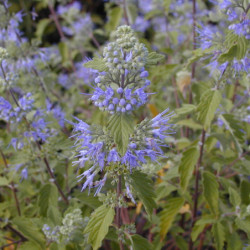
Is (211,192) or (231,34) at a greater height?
(231,34)

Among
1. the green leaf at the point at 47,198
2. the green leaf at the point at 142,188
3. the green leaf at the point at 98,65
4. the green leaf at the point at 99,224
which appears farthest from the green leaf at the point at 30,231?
the green leaf at the point at 98,65

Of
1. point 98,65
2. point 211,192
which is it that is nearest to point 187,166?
point 211,192

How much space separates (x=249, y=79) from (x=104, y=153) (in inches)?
59.7

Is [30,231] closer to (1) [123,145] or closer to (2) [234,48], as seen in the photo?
(1) [123,145]

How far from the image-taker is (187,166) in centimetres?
224

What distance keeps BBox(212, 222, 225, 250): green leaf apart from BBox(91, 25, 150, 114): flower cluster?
1.36 m

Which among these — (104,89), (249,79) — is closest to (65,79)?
(249,79)

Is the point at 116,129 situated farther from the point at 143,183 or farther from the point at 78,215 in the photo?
the point at 78,215

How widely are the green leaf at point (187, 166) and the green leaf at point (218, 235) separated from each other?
38 cm

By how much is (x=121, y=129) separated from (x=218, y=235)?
1.38 meters

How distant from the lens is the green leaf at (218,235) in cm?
220

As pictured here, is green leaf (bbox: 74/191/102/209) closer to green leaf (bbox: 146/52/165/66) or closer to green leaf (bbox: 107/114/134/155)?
green leaf (bbox: 107/114/134/155)

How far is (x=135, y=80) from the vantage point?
55.8 inches

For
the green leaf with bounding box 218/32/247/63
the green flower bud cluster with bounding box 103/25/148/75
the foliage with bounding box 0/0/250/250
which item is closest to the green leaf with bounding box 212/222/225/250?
the foliage with bounding box 0/0/250/250
